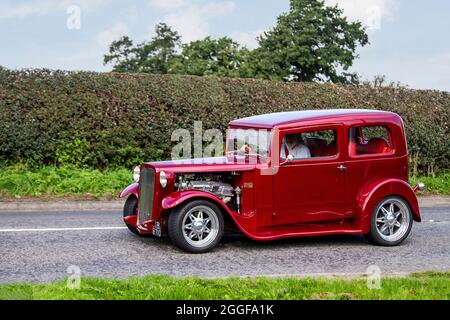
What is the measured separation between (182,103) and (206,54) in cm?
1454

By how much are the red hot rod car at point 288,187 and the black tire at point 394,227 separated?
0.5 inches

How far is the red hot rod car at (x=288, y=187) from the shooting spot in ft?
30.2

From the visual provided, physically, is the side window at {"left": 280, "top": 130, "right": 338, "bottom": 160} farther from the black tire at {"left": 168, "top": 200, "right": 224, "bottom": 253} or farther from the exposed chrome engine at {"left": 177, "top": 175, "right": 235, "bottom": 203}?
the black tire at {"left": 168, "top": 200, "right": 224, "bottom": 253}

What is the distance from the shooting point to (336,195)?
9.66 meters

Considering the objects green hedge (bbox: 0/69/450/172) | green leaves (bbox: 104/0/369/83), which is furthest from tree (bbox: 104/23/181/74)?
green hedge (bbox: 0/69/450/172)

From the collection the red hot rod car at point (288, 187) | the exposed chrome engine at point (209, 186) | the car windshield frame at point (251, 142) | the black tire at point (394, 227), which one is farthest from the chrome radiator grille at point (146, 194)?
the black tire at point (394, 227)

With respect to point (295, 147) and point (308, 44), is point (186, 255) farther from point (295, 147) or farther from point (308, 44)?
point (308, 44)

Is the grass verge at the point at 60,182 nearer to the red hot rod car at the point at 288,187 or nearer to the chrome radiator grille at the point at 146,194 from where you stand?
the red hot rod car at the point at 288,187

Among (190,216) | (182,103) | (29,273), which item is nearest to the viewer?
(29,273)

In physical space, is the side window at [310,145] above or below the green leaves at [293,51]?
below

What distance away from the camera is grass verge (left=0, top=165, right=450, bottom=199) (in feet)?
49.0

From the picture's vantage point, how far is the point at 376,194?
9.73 metres

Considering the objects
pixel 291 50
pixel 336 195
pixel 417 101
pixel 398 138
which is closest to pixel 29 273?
pixel 336 195
